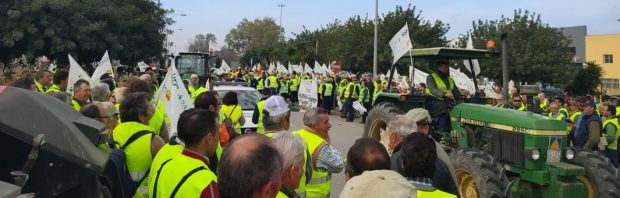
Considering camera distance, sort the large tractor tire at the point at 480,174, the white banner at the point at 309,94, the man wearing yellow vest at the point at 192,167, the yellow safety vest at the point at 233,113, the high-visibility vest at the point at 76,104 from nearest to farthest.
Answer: the man wearing yellow vest at the point at 192,167
the high-visibility vest at the point at 76,104
the large tractor tire at the point at 480,174
the yellow safety vest at the point at 233,113
the white banner at the point at 309,94

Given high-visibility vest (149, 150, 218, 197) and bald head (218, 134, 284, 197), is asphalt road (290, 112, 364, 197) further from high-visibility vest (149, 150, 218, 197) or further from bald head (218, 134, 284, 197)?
bald head (218, 134, 284, 197)

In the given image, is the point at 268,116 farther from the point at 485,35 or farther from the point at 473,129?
the point at 485,35

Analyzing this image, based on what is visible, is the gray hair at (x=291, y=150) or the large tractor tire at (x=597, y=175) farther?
the large tractor tire at (x=597, y=175)

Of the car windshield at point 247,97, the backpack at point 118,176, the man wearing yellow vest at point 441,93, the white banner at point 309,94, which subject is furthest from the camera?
the white banner at point 309,94

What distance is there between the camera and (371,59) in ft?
111

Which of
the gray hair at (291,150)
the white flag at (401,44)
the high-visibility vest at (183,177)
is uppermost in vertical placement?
the white flag at (401,44)

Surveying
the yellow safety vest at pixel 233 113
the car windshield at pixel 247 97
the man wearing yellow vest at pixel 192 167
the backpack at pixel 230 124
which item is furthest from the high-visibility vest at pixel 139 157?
the car windshield at pixel 247 97

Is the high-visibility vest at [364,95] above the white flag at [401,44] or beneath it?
beneath

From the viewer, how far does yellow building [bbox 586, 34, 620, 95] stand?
2288 inches

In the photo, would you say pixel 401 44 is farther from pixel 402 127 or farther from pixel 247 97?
pixel 402 127

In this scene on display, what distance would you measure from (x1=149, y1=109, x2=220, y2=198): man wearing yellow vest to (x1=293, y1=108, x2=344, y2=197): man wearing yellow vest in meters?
1.04

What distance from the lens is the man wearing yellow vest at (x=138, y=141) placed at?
4309 mm

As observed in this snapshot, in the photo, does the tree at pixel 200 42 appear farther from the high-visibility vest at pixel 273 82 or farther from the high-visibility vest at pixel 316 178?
the high-visibility vest at pixel 316 178

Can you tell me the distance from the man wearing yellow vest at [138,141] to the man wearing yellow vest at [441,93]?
14.8 feet
